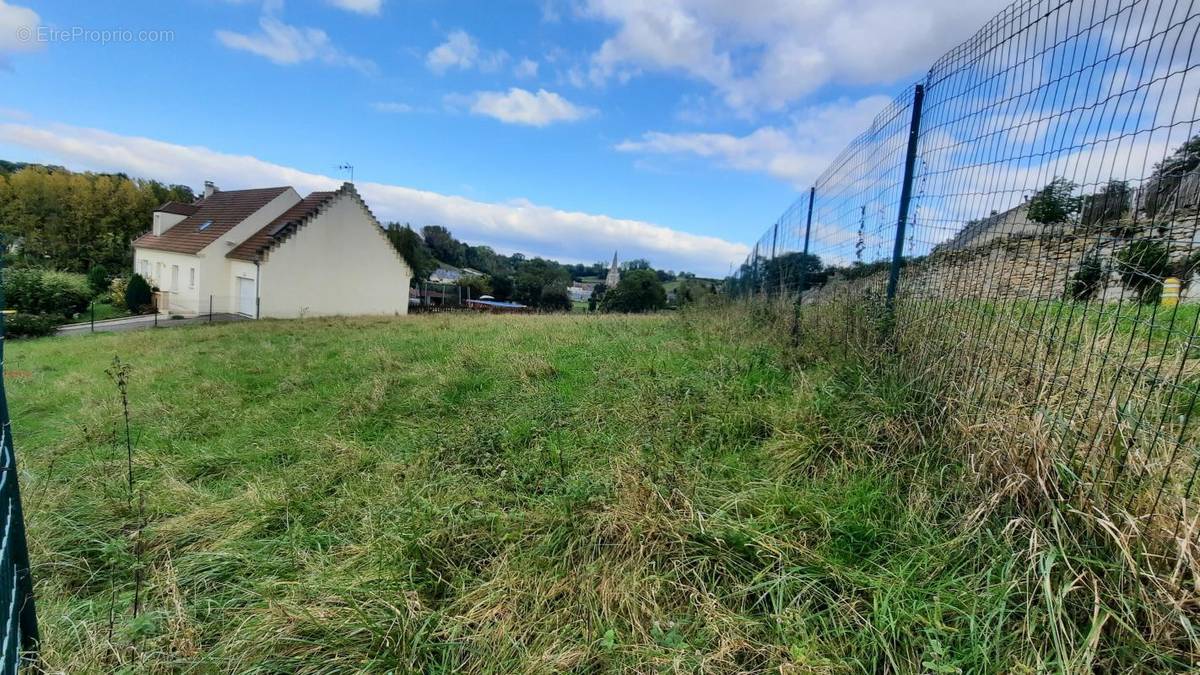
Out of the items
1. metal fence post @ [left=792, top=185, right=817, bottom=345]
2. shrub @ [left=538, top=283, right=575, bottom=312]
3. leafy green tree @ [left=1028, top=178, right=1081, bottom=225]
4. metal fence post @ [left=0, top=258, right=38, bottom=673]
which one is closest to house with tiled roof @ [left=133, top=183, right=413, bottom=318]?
shrub @ [left=538, top=283, right=575, bottom=312]

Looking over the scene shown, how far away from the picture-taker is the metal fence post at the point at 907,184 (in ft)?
10.2

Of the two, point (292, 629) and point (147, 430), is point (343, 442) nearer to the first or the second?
point (292, 629)

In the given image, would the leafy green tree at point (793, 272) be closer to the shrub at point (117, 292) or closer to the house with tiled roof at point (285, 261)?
the house with tiled roof at point (285, 261)

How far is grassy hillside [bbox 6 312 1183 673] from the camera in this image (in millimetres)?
1605

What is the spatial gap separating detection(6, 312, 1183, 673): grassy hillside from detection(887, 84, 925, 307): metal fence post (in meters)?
0.72

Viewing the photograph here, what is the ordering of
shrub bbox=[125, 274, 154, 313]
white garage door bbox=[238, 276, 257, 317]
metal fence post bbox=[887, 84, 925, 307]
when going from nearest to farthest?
metal fence post bbox=[887, 84, 925, 307] → white garage door bbox=[238, 276, 257, 317] → shrub bbox=[125, 274, 154, 313]

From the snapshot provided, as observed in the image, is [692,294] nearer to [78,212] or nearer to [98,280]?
[98,280]

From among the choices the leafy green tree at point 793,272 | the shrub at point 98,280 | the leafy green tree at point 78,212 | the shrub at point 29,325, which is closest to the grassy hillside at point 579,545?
the leafy green tree at point 793,272

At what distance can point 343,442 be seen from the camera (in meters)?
3.82

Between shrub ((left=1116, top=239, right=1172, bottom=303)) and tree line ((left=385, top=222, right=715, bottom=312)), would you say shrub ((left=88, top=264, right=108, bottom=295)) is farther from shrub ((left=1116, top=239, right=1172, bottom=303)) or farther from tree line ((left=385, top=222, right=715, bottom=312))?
shrub ((left=1116, top=239, right=1172, bottom=303))

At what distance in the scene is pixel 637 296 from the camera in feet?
51.5

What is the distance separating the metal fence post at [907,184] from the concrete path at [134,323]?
69.2 ft

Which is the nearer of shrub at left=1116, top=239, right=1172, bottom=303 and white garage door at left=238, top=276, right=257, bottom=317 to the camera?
shrub at left=1116, top=239, right=1172, bottom=303

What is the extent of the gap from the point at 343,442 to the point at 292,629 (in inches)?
84.5
